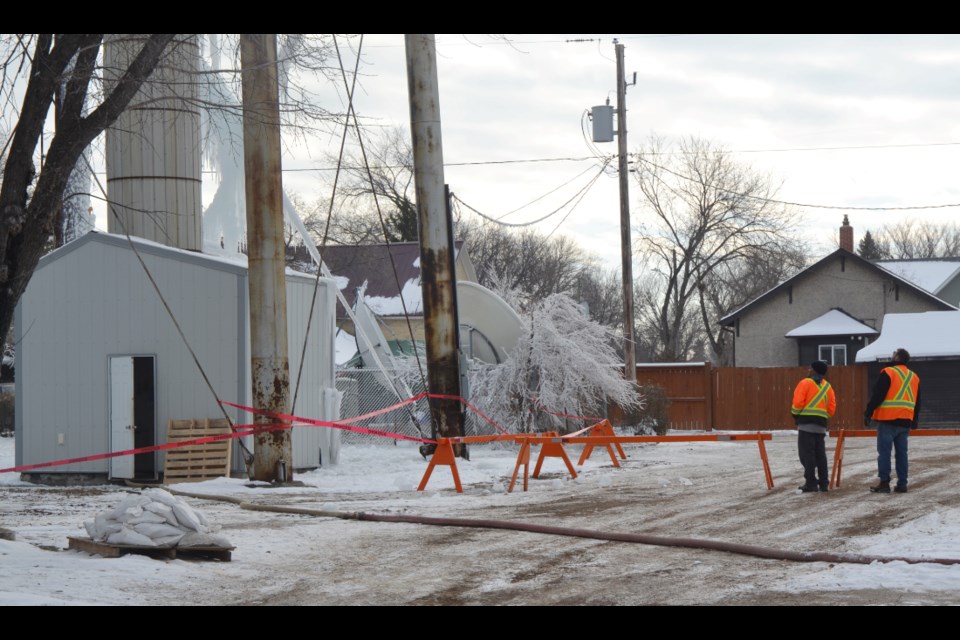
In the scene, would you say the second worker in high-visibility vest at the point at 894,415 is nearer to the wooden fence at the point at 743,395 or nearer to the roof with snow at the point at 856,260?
the wooden fence at the point at 743,395

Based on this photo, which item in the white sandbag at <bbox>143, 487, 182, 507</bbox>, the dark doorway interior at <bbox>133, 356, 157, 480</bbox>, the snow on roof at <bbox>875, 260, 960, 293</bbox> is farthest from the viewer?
the snow on roof at <bbox>875, 260, 960, 293</bbox>

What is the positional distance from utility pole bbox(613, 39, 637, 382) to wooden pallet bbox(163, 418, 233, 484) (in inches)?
510

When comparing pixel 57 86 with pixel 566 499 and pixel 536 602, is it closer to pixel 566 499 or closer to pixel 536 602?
pixel 536 602

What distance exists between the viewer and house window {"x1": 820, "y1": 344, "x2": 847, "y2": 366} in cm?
4622

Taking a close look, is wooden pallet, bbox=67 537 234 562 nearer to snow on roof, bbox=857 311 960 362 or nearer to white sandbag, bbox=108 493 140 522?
white sandbag, bbox=108 493 140 522

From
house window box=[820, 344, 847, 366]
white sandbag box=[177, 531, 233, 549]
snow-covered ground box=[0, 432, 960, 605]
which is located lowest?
snow-covered ground box=[0, 432, 960, 605]

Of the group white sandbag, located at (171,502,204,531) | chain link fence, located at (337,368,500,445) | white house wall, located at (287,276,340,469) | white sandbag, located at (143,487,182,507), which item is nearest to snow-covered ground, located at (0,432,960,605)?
white sandbag, located at (171,502,204,531)

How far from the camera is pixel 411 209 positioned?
61469 mm

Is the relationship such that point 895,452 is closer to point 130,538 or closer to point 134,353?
point 130,538

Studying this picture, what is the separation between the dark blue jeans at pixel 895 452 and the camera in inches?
583

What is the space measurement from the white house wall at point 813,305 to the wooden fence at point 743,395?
12.1m

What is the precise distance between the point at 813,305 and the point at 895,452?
34.6 m

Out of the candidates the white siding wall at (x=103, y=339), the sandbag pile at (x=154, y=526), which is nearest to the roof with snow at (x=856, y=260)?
the white siding wall at (x=103, y=339)
